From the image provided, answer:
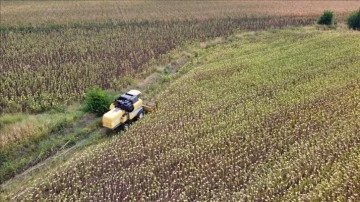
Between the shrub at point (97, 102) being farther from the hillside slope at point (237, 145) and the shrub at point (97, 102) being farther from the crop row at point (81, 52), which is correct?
the hillside slope at point (237, 145)

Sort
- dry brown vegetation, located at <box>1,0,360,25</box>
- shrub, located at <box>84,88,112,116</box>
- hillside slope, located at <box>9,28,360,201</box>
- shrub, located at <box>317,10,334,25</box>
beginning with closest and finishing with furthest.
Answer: hillside slope, located at <box>9,28,360,201</box> < shrub, located at <box>84,88,112,116</box> < dry brown vegetation, located at <box>1,0,360,25</box> < shrub, located at <box>317,10,334,25</box>

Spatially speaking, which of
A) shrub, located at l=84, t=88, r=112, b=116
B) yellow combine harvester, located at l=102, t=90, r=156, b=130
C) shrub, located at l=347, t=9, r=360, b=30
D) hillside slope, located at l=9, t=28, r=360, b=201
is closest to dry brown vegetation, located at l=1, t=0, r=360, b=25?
shrub, located at l=347, t=9, r=360, b=30

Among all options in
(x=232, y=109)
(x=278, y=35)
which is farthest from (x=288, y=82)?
(x=278, y=35)

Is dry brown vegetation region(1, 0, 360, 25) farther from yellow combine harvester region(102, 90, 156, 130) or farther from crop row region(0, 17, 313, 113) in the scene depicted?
yellow combine harvester region(102, 90, 156, 130)

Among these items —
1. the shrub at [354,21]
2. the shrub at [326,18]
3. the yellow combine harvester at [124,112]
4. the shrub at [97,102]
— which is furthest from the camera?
the shrub at [326,18]

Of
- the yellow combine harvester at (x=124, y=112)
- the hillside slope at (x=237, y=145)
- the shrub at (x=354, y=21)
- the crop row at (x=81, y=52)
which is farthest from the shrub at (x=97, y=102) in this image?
the shrub at (x=354, y=21)
